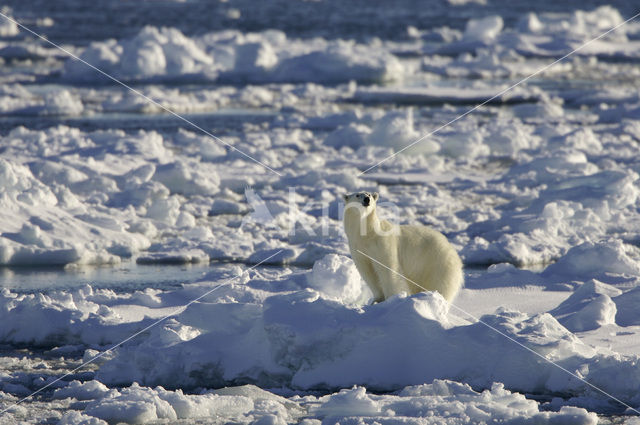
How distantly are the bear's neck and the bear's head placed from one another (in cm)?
3

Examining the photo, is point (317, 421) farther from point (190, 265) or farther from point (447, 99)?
point (447, 99)

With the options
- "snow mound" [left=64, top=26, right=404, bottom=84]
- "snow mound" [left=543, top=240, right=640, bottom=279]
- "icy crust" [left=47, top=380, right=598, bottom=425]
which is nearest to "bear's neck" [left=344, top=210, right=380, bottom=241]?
"icy crust" [left=47, top=380, right=598, bottom=425]

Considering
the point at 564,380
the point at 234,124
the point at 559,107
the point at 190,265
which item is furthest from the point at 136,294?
the point at 559,107

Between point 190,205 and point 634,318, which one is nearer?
point 634,318

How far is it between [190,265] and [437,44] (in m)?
23.2

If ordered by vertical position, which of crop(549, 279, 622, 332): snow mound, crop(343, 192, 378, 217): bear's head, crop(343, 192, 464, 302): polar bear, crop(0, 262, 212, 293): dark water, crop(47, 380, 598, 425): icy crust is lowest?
crop(0, 262, 212, 293): dark water

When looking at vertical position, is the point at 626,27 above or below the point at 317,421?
above

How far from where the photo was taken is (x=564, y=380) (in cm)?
533

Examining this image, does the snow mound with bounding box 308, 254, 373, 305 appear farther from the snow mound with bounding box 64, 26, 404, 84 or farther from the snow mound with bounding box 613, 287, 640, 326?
the snow mound with bounding box 64, 26, 404, 84

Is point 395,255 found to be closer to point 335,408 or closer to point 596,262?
point 335,408

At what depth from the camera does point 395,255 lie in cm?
632

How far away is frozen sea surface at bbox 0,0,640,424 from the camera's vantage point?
535cm

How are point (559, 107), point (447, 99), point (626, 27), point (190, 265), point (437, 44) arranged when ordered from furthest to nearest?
point (626, 27) → point (437, 44) → point (447, 99) → point (559, 107) → point (190, 265)

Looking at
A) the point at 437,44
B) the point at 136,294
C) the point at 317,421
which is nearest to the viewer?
the point at 317,421
